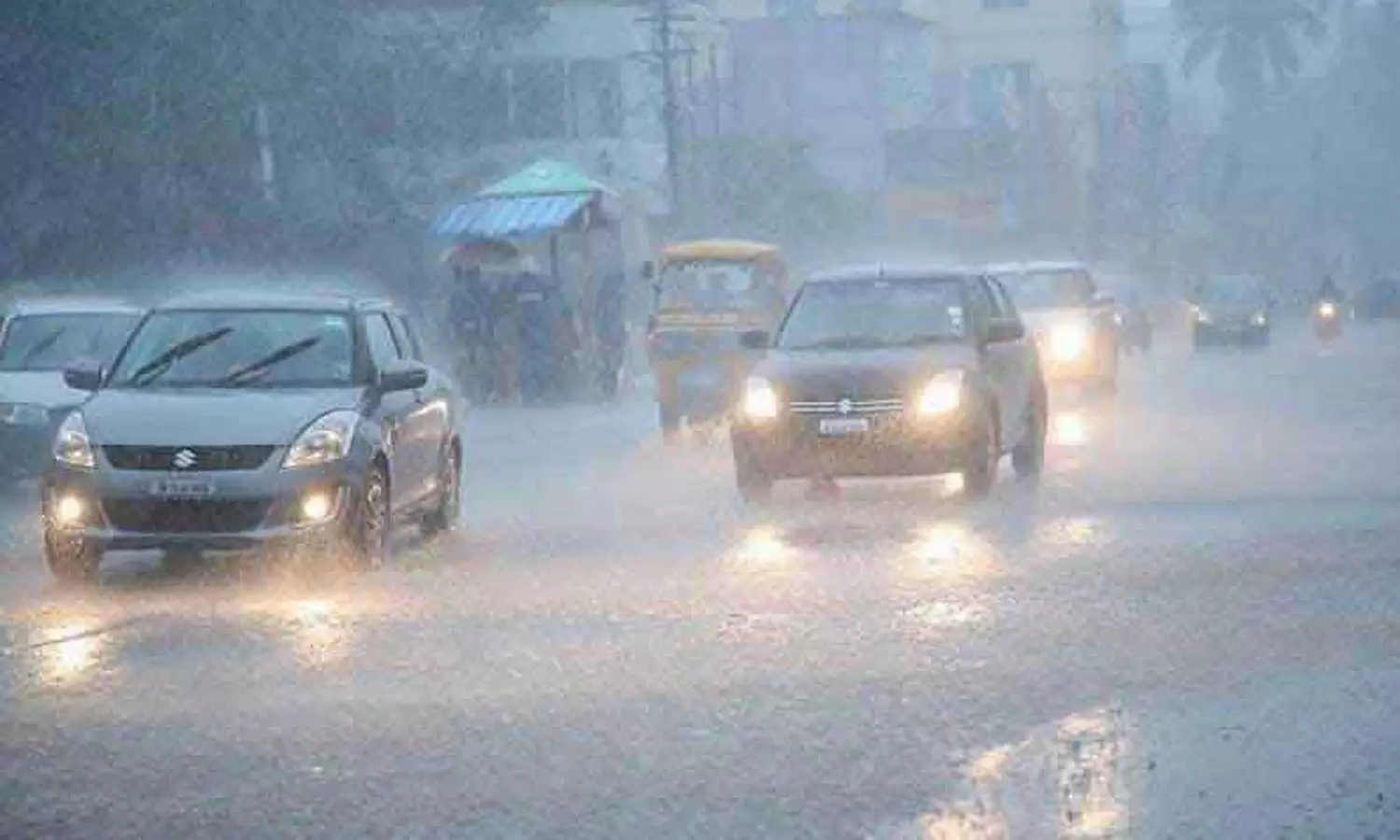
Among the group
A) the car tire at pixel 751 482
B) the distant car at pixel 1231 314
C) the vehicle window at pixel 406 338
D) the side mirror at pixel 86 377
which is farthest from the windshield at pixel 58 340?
the distant car at pixel 1231 314

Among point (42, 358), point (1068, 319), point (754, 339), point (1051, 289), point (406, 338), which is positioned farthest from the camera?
point (1051, 289)

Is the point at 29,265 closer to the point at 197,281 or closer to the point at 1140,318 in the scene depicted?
the point at 197,281

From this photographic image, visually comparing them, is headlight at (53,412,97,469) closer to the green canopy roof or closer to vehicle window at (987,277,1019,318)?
vehicle window at (987,277,1019,318)

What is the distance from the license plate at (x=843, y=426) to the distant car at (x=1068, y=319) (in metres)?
14.3

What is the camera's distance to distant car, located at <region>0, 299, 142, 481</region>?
797 inches

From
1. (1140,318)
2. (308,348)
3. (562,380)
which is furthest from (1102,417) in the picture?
(1140,318)

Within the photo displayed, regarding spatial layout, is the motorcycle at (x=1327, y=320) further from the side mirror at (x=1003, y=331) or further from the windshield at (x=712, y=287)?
the side mirror at (x=1003, y=331)

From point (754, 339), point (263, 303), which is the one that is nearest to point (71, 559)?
point (263, 303)

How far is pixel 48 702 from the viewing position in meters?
9.48

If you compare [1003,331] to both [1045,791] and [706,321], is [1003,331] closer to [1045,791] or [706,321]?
[706,321]

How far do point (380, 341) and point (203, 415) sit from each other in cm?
231

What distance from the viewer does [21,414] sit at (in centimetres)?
2030

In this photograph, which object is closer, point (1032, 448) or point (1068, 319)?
point (1032, 448)

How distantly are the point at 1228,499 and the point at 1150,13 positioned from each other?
132 meters
